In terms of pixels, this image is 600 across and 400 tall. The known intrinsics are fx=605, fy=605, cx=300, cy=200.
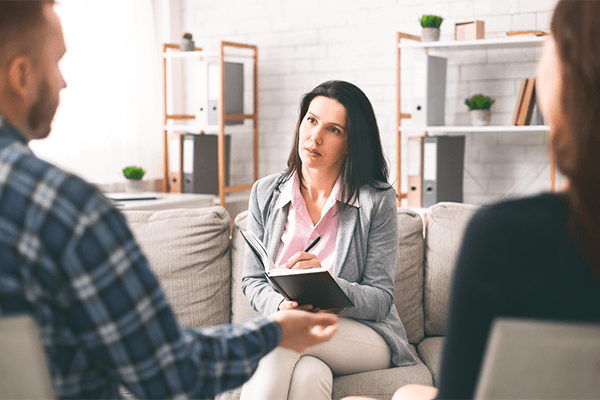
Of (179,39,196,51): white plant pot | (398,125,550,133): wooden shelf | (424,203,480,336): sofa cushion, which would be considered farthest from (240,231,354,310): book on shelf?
(179,39,196,51): white plant pot

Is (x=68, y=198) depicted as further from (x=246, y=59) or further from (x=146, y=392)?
(x=246, y=59)

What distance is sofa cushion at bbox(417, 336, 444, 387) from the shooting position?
1.85m

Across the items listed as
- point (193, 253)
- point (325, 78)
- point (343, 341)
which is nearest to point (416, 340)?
point (343, 341)

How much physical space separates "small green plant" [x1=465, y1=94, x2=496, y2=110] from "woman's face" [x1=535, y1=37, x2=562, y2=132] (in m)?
2.54

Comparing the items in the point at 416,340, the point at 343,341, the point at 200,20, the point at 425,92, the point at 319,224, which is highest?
the point at 200,20

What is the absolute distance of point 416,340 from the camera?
207cm

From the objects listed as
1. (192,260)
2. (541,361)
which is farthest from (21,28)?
(192,260)

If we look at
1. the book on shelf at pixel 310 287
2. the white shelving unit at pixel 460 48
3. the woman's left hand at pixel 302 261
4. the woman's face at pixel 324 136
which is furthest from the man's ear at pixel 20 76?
the white shelving unit at pixel 460 48

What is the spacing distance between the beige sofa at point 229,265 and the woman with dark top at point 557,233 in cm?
137

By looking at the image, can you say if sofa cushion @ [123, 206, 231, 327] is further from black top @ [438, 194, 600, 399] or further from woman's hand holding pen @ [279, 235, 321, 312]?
black top @ [438, 194, 600, 399]

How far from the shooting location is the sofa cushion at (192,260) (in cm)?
207

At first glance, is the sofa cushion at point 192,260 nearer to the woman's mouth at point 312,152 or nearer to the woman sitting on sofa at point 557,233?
the woman's mouth at point 312,152

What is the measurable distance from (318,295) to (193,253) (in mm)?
680

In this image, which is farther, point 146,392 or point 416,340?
point 416,340
